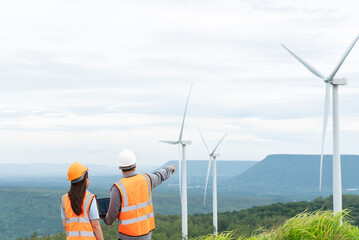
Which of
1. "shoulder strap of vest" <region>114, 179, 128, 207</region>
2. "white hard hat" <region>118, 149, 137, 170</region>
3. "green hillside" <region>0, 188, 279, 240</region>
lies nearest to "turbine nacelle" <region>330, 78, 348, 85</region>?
"white hard hat" <region>118, 149, 137, 170</region>

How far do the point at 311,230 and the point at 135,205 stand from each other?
21.7 ft

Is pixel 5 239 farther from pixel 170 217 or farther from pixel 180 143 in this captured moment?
pixel 180 143

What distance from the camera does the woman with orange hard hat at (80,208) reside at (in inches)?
343

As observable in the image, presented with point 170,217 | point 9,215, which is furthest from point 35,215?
point 170,217

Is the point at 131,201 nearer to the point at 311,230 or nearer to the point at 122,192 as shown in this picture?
the point at 122,192

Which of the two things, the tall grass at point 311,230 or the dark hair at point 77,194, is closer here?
the dark hair at point 77,194

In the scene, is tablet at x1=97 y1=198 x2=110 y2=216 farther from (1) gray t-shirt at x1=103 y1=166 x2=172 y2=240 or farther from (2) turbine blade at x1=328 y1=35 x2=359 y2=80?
(2) turbine blade at x1=328 y1=35 x2=359 y2=80

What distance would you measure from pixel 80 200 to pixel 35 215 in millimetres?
173194

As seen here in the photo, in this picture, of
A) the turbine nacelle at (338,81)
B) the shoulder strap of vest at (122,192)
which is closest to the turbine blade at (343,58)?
the turbine nacelle at (338,81)

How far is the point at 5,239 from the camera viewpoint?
15575 centimetres

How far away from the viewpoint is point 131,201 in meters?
9.17

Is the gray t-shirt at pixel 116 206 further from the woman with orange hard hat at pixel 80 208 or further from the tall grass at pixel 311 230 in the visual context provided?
the tall grass at pixel 311 230

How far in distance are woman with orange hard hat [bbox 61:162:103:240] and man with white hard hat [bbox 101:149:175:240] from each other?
425 millimetres

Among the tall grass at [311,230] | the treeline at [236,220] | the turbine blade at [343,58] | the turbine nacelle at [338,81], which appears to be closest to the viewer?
the tall grass at [311,230]
